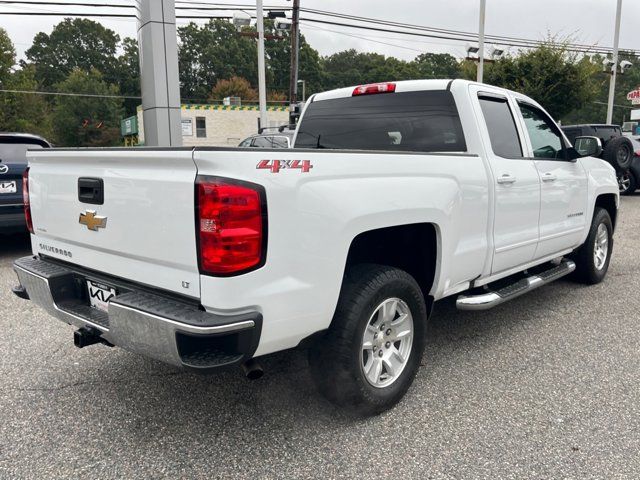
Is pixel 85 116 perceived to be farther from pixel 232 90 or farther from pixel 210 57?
pixel 210 57

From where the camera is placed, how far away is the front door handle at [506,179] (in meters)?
3.71

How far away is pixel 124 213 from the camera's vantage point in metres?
2.57

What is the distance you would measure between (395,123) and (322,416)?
2165 mm

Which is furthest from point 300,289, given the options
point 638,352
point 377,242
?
point 638,352

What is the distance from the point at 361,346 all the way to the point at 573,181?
3151mm

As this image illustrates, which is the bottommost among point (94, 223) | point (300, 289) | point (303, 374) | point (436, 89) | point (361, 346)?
point (303, 374)

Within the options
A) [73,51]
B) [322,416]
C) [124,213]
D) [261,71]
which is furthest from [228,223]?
[73,51]

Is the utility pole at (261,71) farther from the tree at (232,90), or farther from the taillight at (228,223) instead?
the tree at (232,90)

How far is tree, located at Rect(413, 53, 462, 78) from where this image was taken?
7750 cm

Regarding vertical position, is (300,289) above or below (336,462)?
above

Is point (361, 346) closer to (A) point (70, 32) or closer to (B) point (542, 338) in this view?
(B) point (542, 338)

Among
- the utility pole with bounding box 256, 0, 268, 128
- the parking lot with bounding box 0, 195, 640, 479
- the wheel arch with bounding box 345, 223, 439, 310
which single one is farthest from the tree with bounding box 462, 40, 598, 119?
the wheel arch with bounding box 345, 223, 439, 310

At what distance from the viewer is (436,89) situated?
385cm

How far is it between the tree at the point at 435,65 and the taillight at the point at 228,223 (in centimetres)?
7854
